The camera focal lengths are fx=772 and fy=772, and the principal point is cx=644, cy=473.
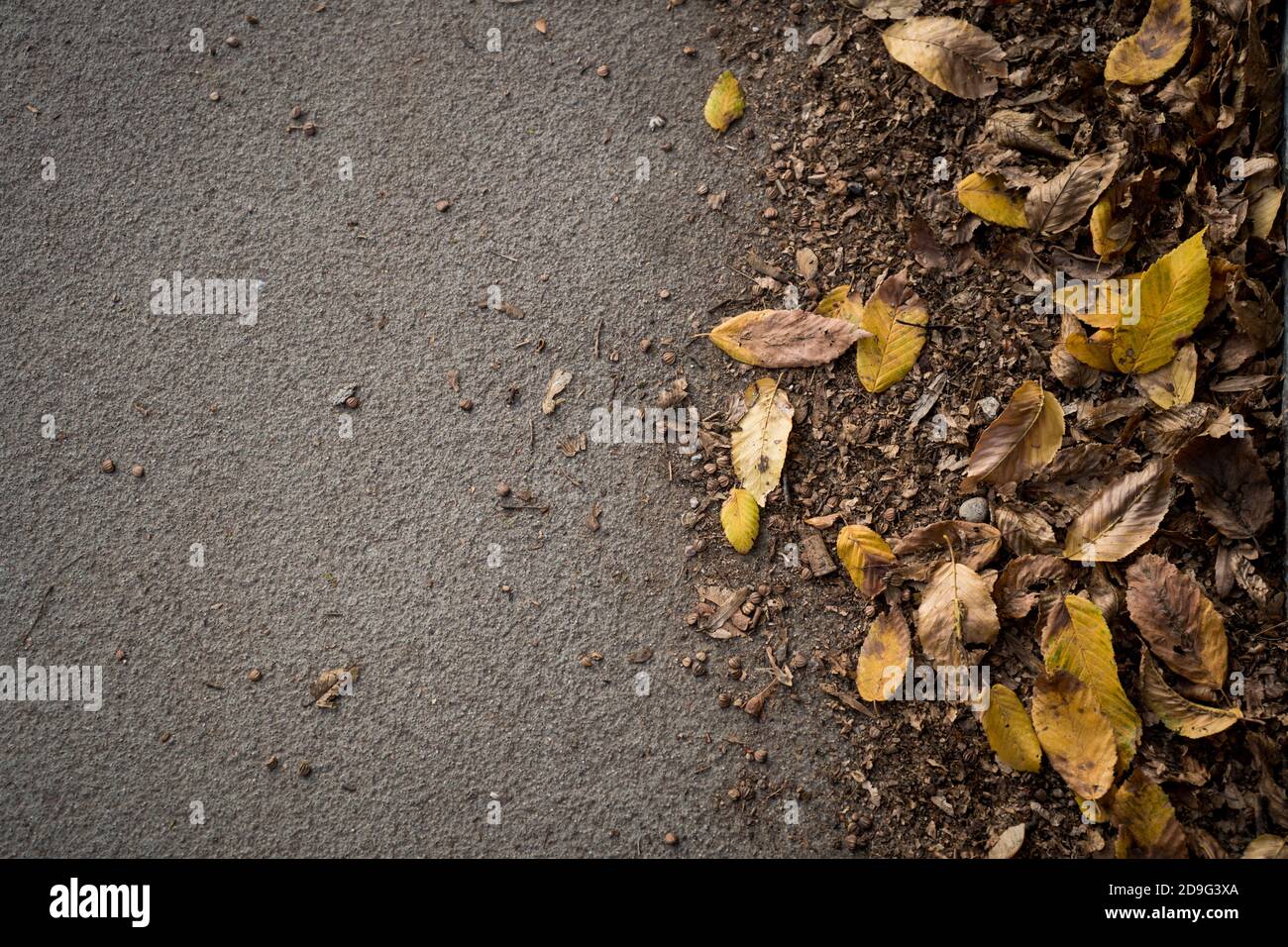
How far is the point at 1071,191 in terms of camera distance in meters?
2.22

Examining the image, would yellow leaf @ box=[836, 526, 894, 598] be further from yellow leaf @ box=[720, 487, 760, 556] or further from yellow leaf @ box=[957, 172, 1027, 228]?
yellow leaf @ box=[957, 172, 1027, 228]

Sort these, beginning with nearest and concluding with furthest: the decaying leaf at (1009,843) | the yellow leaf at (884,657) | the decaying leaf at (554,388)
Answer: the decaying leaf at (1009,843) → the yellow leaf at (884,657) → the decaying leaf at (554,388)

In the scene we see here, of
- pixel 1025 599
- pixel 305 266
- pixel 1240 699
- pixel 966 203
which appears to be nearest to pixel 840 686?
pixel 1025 599

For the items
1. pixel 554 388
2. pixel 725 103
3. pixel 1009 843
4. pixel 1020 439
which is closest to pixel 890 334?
pixel 1020 439

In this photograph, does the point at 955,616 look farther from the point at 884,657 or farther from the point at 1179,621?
the point at 1179,621

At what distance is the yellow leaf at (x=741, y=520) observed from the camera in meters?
2.34

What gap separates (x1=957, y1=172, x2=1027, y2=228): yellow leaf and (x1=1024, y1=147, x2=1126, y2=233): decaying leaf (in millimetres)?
36

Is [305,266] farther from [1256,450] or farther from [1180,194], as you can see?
[1256,450]

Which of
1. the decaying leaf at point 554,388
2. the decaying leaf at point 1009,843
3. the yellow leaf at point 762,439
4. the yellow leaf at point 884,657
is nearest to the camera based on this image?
the decaying leaf at point 1009,843

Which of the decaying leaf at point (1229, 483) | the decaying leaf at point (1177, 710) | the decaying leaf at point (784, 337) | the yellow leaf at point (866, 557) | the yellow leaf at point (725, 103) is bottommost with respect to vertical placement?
the decaying leaf at point (1177, 710)

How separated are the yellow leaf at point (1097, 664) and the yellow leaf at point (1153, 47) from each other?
4.99ft

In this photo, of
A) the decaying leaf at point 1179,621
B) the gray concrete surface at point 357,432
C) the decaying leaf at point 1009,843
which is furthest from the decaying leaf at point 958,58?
the decaying leaf at point 1009,843

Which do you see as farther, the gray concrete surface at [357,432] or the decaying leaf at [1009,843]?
the gray concrete surface at [357,432]

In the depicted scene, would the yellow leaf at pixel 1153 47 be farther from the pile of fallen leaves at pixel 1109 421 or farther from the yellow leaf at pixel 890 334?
the yellow leaf at pixel 890 334
